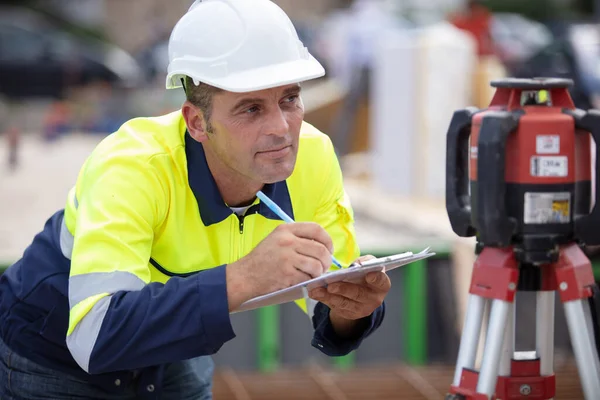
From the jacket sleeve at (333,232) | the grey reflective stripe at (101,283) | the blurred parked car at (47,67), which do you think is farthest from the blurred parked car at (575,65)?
the blurred parked car at (47,67)

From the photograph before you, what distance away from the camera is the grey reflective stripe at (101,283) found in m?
2.59

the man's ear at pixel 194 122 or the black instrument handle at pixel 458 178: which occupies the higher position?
the man's ear at pixel 194 122

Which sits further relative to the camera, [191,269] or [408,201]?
[408,201]

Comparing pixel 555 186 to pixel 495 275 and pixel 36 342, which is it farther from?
pixel 36 342

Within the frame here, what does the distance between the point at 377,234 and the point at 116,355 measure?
5.18 meters

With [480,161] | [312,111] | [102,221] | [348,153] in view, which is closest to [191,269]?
[102,221]

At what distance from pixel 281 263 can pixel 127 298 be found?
36 cm

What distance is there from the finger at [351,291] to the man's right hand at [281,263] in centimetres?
18

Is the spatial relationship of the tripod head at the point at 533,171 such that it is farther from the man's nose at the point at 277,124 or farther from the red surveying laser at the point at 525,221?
the man's nose at the point at 277,124

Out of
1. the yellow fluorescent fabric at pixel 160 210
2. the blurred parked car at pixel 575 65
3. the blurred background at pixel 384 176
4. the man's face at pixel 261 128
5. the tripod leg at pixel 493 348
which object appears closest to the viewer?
the yellow fluorescent fabric at pixel 160 210

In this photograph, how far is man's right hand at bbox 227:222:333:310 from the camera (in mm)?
2504

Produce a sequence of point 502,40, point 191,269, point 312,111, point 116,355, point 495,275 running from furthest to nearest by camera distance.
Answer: point 502,40, point 312,111, point 495,275, point 191,269, point 116,355

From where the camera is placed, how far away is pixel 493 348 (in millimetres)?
3014

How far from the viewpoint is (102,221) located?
263 cm
